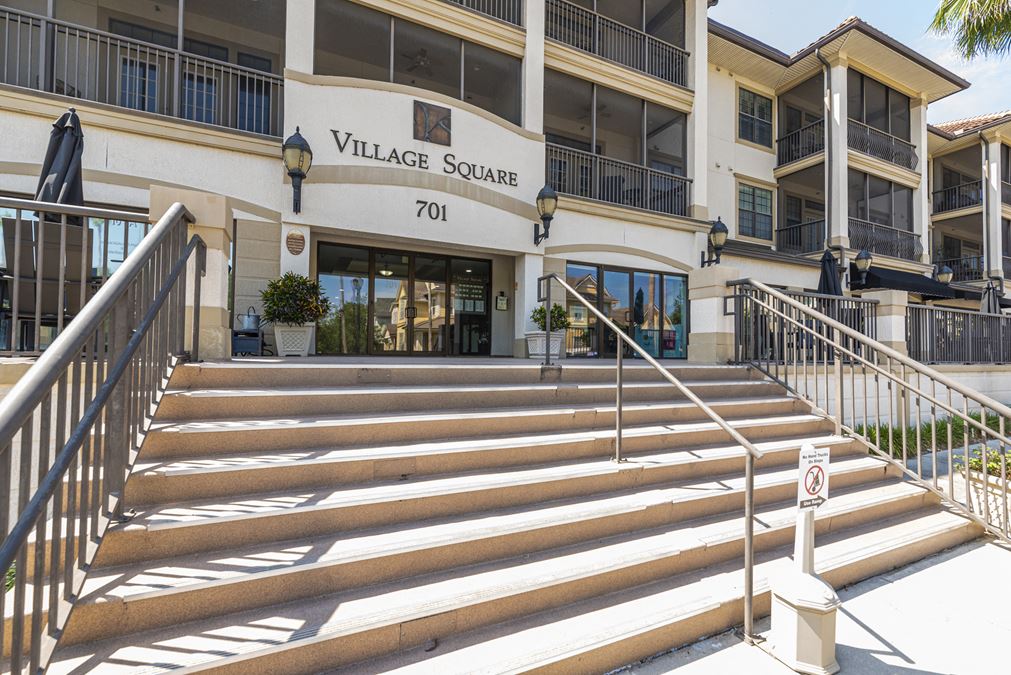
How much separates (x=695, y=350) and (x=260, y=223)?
7.25 metres

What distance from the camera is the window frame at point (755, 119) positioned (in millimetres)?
13812

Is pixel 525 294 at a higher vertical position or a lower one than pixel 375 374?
higher

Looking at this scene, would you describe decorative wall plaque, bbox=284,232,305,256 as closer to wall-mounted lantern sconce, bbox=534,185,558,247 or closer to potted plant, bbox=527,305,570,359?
potted plant, bbox=527,305,570,359

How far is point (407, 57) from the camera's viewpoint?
997 centimetres

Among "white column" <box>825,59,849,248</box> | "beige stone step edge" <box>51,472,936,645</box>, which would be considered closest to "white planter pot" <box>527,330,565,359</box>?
"beige stone step edge" <box>51,472,936,645</box>

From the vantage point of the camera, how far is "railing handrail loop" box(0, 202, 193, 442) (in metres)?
1.47

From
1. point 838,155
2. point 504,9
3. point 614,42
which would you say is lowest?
point 838,155

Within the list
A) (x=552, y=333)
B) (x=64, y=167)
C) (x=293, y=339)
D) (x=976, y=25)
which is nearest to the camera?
(x=64, y=167)

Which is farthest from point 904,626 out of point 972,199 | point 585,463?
point 972,199

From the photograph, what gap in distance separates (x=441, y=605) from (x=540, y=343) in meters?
6.59

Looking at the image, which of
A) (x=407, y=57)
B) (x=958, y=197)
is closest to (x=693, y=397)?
(x=407, y=57)

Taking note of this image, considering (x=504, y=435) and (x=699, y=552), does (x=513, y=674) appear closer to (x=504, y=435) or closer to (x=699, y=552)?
(x=699, y=552)

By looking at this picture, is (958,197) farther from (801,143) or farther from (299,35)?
(299,35)

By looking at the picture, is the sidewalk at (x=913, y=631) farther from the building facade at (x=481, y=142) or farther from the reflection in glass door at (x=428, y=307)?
the reflection in glass door at (x=428, y=307)
